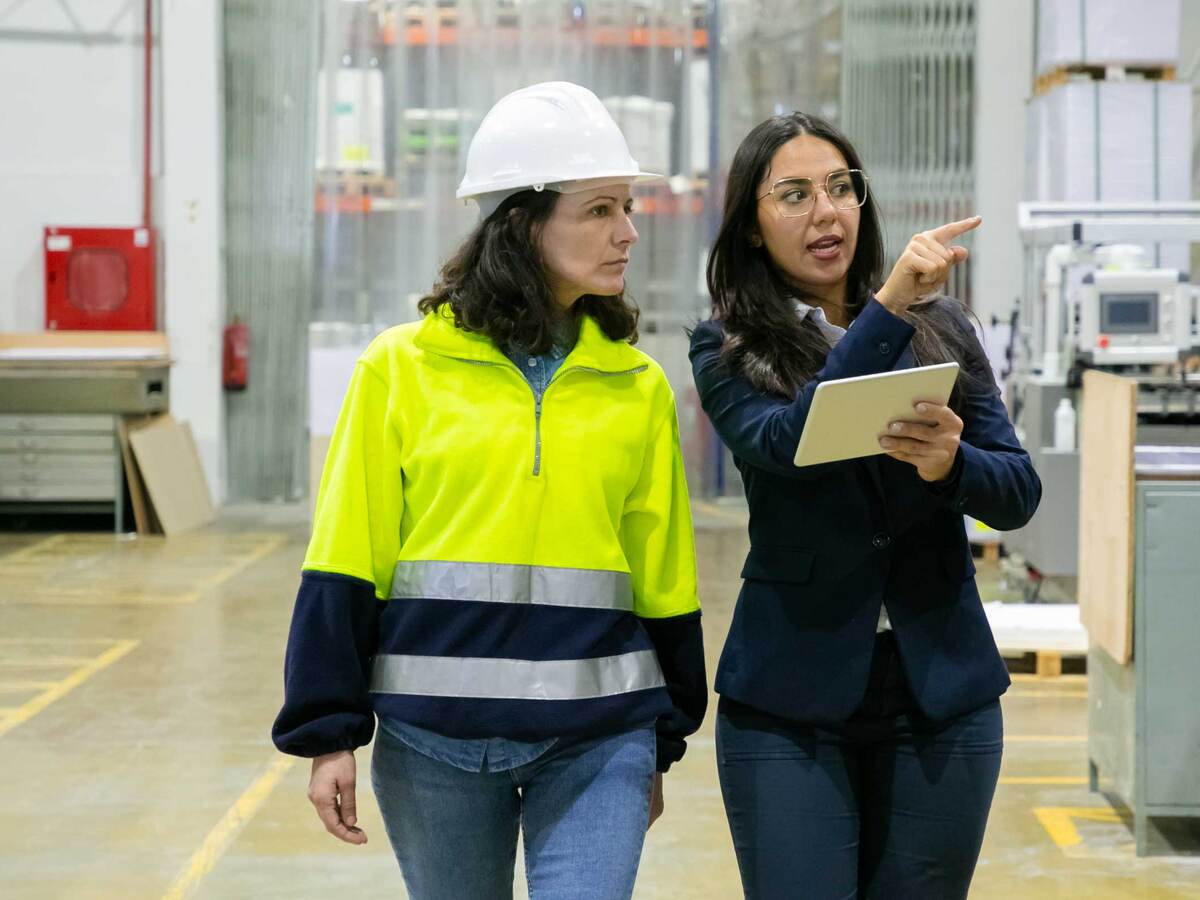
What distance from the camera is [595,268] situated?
1711 mm

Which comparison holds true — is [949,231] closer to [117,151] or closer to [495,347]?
[495,347]

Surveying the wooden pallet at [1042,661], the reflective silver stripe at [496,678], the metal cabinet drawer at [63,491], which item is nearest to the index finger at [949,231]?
the reflective silver stripe at [496,678]

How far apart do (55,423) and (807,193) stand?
725 cm

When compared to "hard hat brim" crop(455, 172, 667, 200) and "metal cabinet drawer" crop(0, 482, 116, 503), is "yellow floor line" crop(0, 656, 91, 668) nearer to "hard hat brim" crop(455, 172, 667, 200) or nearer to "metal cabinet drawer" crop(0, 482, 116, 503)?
"metal cabinet drawer" crop(0, 482, 116, 503)

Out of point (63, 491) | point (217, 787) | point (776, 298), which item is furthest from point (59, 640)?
point (776, 298)

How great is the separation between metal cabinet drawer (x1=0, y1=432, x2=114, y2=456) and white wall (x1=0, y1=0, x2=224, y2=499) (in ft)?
2.96

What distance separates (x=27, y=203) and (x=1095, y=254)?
20.3ft

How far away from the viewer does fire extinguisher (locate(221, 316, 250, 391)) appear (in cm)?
923

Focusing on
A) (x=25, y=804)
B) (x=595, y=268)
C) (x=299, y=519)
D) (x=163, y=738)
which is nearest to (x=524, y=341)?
(x=595, y=268)

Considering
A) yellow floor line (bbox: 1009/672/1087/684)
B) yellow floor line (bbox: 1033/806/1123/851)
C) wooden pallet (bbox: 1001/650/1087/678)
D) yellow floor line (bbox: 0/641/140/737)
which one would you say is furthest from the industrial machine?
yellow floor line (bbox: 0/641/140/737)

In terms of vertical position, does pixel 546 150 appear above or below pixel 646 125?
below

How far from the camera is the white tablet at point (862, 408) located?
158 centimetres

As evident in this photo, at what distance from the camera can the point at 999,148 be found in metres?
9.38

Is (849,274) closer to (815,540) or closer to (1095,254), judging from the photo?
(815,540)
